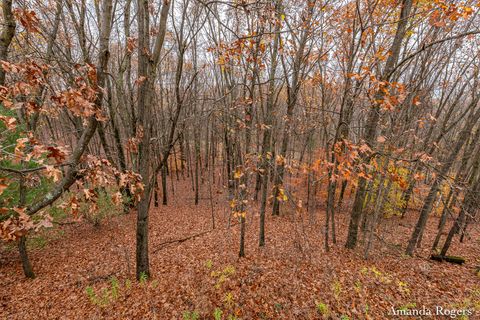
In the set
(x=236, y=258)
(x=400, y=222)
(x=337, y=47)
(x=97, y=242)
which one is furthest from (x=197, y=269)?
(x=400, y=222)

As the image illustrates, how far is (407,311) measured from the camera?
4.37m

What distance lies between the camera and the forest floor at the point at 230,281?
15.0 feet

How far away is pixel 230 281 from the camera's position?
536cm

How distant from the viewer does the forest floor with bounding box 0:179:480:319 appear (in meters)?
4.57

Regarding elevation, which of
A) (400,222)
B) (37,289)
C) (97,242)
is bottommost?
(400,222)

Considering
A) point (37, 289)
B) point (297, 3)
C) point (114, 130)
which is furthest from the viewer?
point (114, 130)

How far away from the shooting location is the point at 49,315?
4.85 meters

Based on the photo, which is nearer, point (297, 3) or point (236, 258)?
point (236, 258)

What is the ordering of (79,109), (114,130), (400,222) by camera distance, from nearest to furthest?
(79,109), (114,130), (400,222)

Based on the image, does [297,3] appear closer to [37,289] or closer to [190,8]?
[190,8]

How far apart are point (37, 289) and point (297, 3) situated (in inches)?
487

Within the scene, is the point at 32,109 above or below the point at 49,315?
above

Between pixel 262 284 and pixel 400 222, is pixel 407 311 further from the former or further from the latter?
pixel 400 222

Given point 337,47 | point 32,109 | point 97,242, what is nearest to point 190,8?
point 337,47
